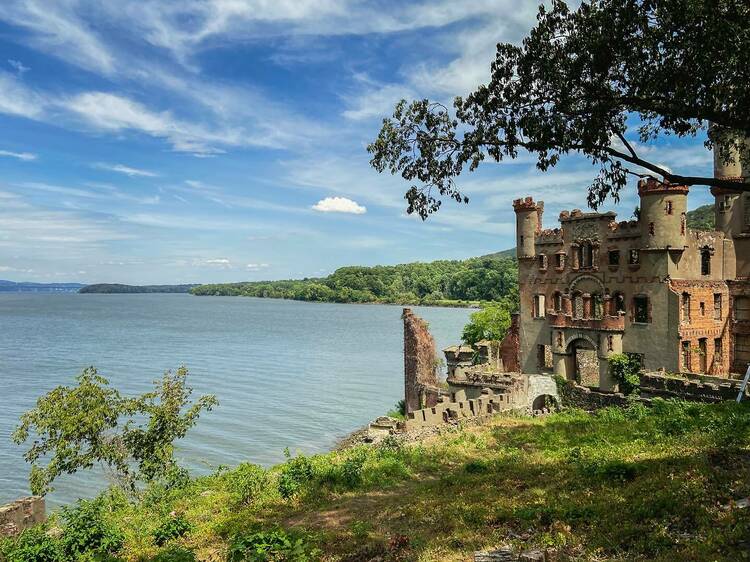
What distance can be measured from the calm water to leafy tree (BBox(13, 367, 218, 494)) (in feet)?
11.9

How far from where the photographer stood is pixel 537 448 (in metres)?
20.4

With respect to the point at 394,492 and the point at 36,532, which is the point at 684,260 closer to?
the point at 394,492

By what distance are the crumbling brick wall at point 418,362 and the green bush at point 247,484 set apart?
2147 cm

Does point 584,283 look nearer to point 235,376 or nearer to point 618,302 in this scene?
point 618,302

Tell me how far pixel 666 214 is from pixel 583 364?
13.7 m

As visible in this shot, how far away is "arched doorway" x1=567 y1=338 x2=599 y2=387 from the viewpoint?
39.2 meters

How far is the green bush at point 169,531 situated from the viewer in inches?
547

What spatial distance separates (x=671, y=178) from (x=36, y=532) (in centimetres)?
1825

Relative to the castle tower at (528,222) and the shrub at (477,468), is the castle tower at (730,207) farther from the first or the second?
the shrub at (477,468)

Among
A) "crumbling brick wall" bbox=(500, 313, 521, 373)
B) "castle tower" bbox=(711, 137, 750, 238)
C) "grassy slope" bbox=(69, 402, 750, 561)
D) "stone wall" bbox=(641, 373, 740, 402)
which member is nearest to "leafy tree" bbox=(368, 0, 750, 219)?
"grassy slope" bbox=(69, 402, 750, 561)

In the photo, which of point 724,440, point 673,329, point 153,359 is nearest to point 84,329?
point 153,359

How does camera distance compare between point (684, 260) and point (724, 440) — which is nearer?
point (724, 440)

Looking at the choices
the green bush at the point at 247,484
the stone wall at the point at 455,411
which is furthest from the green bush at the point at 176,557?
the stone wall at the point at 455,411

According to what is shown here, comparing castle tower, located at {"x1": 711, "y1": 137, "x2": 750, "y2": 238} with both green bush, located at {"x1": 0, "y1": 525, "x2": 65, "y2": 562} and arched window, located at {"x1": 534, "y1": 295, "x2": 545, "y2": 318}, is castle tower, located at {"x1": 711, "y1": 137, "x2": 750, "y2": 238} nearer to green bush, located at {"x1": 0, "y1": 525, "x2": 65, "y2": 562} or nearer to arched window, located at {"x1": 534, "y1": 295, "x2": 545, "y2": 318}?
arched window, located at {"x1": 534, "y1": 295, "x2": 545, "y2": 318}
